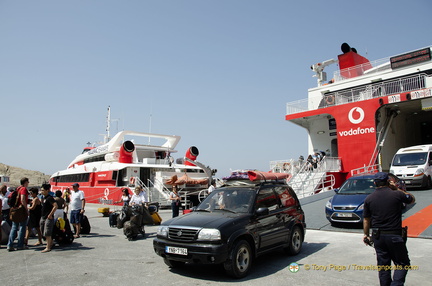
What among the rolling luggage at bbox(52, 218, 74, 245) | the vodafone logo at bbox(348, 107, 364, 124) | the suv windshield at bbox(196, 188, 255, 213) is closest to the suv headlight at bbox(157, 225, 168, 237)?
the suv windshield at bbox(196, 188, 255, 213)

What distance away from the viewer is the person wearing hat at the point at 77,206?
9.24 metres

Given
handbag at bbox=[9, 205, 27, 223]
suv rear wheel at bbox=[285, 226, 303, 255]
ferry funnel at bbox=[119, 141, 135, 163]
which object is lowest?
suv rear wheel at bbox=[285, 226, 303, 255]

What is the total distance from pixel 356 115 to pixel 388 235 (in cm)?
1688

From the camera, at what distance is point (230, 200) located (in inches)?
254

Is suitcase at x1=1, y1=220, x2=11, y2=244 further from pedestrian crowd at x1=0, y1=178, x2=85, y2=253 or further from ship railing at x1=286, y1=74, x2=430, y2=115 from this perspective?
ship railing at x1=286, y1=74, x2=430, y2=115

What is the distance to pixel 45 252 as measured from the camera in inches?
293

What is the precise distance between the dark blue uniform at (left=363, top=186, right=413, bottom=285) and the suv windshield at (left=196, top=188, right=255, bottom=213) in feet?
7.89

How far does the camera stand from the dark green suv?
5195 mm

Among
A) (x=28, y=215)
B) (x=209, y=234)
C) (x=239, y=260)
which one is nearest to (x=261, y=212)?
(x=239, y=260)

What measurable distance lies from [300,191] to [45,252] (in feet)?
43.7

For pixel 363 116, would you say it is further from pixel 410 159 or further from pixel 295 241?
pixel 295 241

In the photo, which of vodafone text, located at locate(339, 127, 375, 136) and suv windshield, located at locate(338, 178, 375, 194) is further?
vodafone text, located at locate(339, 127, 375, 136)

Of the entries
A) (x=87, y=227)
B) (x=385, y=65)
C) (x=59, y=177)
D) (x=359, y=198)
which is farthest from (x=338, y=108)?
(x=59, y=177)

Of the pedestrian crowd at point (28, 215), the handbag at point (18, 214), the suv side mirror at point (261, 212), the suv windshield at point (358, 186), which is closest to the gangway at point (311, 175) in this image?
the suv windshield at point (358, 186)
